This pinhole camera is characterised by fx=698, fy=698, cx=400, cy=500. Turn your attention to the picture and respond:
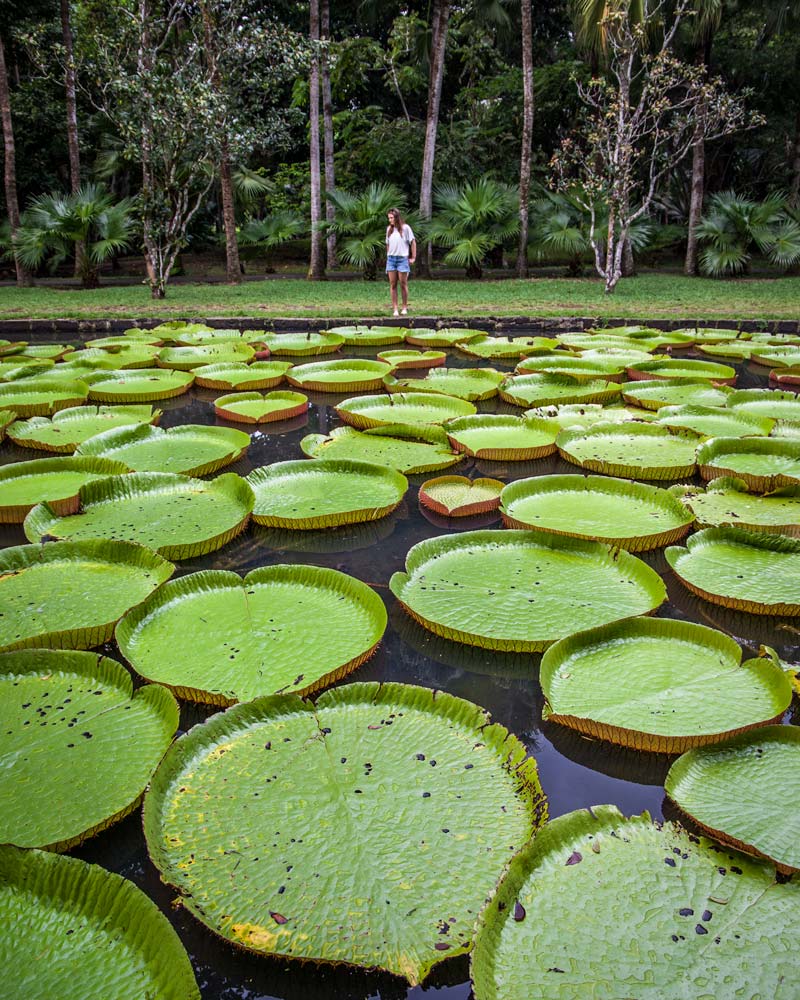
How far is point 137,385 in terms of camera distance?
13.7 feet

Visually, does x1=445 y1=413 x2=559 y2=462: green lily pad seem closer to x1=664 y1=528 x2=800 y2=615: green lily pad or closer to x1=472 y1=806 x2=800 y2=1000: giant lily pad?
x1=664 y1=528 x2=800 y2=615: green lily pad

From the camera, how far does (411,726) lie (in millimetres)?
1350

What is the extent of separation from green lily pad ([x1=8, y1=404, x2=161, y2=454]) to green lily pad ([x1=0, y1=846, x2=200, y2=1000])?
244 cm

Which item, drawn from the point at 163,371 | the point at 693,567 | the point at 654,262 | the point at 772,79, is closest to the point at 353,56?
the point at 654,262

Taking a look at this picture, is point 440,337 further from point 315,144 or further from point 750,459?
point 315,144

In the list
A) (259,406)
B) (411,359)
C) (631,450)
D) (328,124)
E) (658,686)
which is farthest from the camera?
(328,124)

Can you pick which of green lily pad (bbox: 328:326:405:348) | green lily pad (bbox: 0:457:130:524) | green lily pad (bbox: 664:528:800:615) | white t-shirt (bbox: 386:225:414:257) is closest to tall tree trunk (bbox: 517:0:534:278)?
white t-shirt (bbox: 386:225:414:257)

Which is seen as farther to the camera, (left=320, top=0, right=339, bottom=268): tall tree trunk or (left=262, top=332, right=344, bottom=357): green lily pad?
(left=320, top=0, right=339, bottom=268): tall tree trunk

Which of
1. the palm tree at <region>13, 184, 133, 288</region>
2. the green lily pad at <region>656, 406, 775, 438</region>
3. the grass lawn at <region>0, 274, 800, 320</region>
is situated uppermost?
the palm tree at <region>13, 184, 133, 288</region>

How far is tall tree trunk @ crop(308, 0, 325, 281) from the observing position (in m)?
10.6

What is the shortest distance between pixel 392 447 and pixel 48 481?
1399 mm

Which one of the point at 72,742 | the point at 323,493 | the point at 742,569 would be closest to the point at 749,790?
the point at 742,569

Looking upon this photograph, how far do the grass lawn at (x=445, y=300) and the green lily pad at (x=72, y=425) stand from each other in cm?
364

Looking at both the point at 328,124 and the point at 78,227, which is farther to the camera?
the point at 328,124
